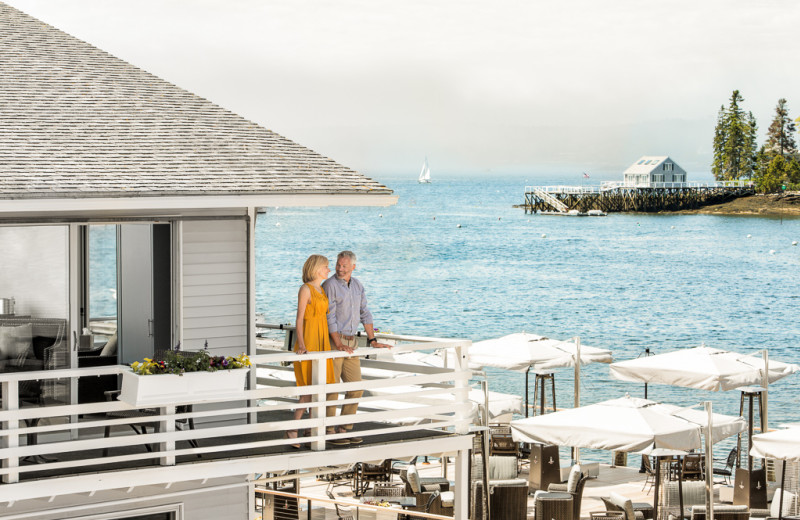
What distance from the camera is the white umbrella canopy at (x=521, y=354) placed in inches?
993

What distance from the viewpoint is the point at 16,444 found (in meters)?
11.0

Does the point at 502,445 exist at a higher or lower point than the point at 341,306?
lower

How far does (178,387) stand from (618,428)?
30.8ft

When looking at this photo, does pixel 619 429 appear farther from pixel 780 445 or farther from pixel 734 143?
pixel 734 143

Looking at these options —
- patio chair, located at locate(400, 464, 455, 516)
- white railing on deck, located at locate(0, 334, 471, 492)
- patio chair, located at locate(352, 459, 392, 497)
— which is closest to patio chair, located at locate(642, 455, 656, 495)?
patio chair, located at locate(400, 464, 455, 516)

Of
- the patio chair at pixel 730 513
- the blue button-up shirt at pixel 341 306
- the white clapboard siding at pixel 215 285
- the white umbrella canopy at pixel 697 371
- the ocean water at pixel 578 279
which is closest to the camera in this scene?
the blue button-up shirt at pixel 341 306

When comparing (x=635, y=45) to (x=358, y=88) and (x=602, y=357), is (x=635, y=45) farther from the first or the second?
(x=602, y=357)

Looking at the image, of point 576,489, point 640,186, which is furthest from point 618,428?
point 640,186

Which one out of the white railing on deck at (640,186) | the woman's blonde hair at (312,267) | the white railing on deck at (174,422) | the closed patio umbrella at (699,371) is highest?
the white railing on deck at (640,186)

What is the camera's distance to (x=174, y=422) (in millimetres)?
12016

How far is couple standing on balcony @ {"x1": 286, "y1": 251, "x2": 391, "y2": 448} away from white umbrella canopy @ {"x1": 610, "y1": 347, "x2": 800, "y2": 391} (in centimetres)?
1106

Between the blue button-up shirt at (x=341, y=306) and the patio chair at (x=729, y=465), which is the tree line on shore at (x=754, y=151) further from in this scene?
the blue button-up shirt at (x=341, y=306)

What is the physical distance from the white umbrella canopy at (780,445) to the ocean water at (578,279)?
111ft

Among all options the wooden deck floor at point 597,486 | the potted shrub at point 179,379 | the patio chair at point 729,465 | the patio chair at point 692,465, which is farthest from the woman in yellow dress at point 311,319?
the patio chair at point 729,465
